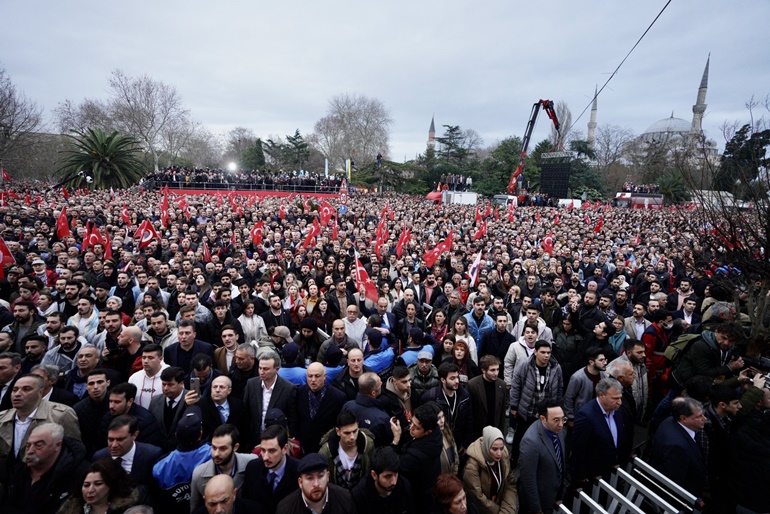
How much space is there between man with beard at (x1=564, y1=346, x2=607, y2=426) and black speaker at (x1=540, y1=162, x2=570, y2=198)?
2637 cm

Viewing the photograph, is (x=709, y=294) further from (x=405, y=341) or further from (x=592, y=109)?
(x=592, y=109)

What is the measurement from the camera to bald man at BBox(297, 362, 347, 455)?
10.9 ft

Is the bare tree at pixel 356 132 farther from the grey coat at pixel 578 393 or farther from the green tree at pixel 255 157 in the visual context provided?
the grey coat at pixel 578 393

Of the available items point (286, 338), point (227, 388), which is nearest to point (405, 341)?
point (286, 338)

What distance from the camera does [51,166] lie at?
42.8 m

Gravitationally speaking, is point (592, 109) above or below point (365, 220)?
above

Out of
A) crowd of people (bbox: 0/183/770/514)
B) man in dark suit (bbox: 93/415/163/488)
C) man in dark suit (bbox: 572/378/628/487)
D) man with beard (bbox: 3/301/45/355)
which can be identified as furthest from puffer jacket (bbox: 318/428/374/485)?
man with beard (bbox: 3/301/45/355)

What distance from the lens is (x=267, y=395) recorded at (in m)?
3.45

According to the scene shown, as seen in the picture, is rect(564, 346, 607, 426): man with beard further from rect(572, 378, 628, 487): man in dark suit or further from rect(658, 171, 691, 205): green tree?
rect(658, 171, 691, 205): green tree

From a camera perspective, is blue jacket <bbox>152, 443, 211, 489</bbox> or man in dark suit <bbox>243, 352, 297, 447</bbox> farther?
man in dark suit <bbox>243, 352, 297, 447</bbox>

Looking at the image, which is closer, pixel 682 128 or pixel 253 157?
pixel 253 157

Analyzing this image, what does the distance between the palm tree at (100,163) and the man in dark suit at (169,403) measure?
1120 inches

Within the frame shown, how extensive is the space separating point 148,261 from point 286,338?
200 inches

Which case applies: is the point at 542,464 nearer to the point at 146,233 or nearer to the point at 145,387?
the point at 145,387
